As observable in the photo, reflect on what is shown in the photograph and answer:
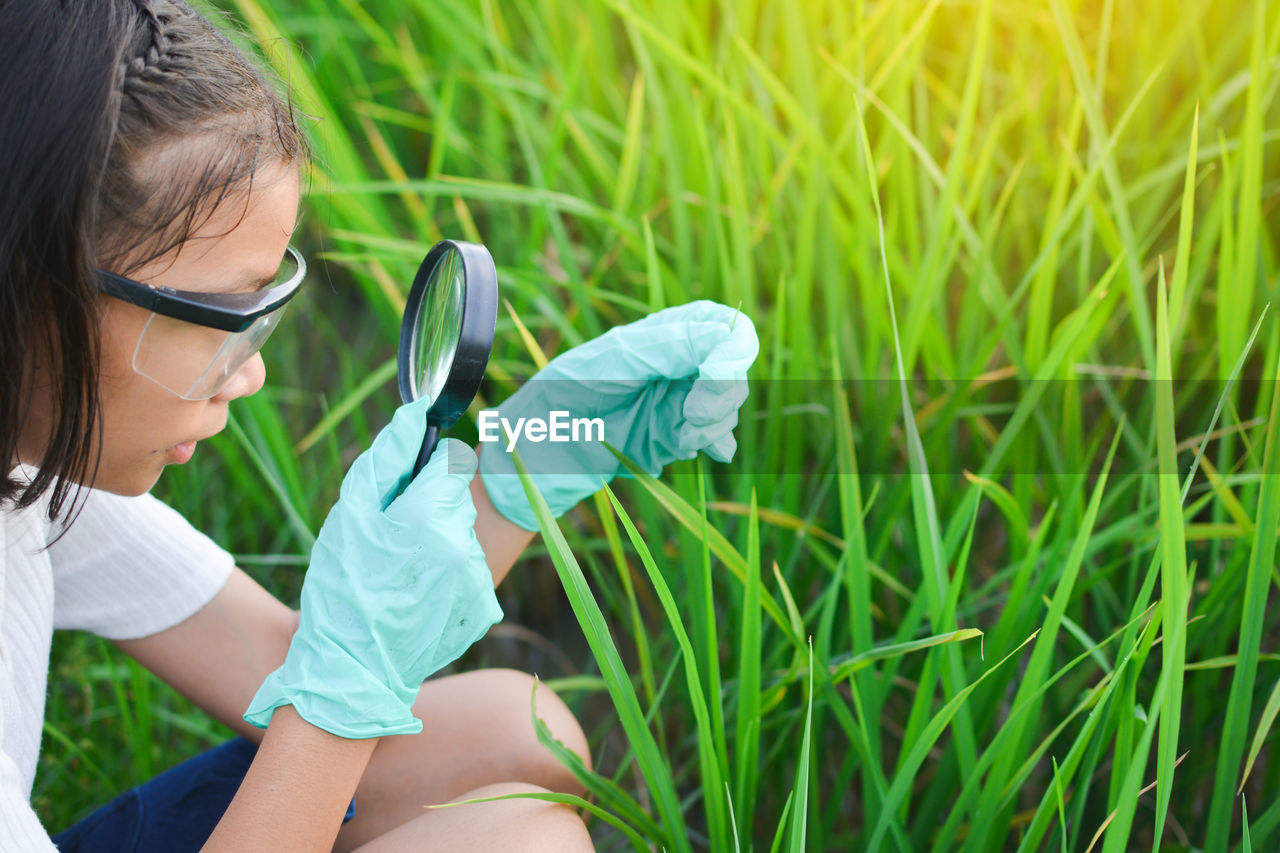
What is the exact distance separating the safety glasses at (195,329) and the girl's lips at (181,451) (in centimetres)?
7

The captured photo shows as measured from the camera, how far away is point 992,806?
2.39ft

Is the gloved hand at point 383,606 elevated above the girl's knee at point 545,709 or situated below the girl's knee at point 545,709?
above

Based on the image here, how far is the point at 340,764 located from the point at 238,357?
1.10 feet

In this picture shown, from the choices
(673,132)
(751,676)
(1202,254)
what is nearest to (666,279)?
(673,132)

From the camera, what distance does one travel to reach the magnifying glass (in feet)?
2.42

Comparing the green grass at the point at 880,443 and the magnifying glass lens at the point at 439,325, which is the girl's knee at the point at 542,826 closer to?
the green grass at the point at 880,443

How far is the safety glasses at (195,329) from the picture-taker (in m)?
0.65

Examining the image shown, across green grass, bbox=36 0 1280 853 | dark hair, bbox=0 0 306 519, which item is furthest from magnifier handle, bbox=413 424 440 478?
dark hair, bbox=0 0 306 519

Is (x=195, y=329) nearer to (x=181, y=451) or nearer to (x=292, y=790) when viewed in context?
(x=181, y=451)

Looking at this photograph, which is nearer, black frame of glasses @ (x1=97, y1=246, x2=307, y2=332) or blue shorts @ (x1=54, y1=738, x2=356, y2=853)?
black frame of glasses @ (x1=97, y1=246, x2=307, y2=332)

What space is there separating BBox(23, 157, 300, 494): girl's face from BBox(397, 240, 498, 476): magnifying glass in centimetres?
14

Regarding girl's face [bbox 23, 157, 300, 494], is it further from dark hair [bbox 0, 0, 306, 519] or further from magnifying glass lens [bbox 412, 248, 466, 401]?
magnifying glass lens [bbox 412, 248, 466, 401]

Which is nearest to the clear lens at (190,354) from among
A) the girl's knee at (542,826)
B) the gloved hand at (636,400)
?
the gloved hand at (636,400)

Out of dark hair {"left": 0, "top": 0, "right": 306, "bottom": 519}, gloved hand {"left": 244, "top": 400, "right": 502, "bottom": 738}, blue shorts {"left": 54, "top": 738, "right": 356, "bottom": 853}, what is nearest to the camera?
dark hair {"left": 0, "top": 0, "right": 306, "bottom": 519}
